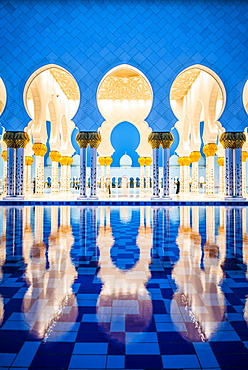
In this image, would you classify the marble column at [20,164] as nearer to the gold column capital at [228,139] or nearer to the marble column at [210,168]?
the gold column capital at [228,139]

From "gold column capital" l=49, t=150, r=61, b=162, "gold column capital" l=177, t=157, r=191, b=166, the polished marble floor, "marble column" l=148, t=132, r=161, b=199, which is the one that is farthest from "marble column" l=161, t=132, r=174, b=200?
the polished marble floor

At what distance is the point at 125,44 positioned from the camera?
23.9ft

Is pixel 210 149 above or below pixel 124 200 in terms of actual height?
above

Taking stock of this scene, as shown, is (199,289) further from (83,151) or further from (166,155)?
(83,151)

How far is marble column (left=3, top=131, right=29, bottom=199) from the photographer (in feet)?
24.0

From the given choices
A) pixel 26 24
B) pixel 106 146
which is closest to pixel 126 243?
pixel 26 24

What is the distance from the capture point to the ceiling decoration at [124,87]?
10.3m

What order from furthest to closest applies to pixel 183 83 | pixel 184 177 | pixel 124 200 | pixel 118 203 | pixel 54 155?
pixel 184 177 → pixel 54 155 → pixel 183 83 → pixel 124 200 → pixel 118 203

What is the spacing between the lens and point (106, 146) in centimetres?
1218

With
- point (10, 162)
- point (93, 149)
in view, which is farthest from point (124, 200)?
point (10, 162)

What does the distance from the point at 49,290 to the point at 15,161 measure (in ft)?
22.0

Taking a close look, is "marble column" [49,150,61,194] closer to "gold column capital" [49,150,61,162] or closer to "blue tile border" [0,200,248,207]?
"gold column capital" [49,150,61,162]

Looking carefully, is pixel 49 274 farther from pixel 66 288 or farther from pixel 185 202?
pixel 185 202

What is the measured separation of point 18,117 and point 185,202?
4660 millimetres
